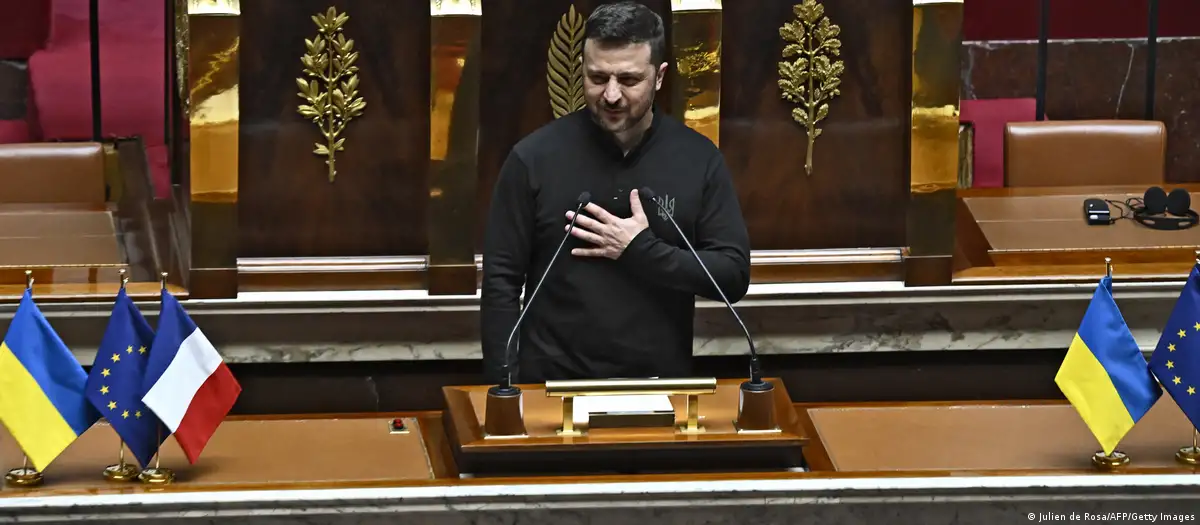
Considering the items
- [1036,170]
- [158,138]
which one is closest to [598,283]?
[1036,170]

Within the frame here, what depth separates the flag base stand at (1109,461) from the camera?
2996 millimetres

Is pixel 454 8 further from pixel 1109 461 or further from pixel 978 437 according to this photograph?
pixel 1109 461

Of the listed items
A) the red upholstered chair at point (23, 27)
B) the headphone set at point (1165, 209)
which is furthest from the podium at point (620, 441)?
the red upholstered chair at point (23, 27)

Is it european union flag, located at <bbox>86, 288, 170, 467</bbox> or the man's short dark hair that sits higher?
the man's short dark hair

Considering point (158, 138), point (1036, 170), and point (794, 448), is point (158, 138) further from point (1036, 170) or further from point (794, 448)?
point (794, 448)

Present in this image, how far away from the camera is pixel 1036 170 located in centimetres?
526

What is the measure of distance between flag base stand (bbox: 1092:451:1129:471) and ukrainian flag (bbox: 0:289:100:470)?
5.53ft

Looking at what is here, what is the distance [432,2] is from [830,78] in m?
0.99

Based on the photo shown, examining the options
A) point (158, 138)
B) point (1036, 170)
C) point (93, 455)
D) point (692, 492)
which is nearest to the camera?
point (692, 492)

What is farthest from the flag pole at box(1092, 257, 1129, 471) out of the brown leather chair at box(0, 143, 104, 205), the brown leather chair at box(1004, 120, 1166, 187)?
the brown leather chair at box(0, 143, 104, 205)

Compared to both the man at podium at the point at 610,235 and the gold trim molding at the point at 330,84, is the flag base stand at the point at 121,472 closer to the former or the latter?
the man at podium at the point at 610,235

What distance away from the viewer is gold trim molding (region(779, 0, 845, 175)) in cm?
437

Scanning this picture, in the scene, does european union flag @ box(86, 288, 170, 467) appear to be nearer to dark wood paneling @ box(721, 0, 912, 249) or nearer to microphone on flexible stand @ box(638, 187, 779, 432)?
microphone on flexible stand @ box(638, 187, 779, 432)

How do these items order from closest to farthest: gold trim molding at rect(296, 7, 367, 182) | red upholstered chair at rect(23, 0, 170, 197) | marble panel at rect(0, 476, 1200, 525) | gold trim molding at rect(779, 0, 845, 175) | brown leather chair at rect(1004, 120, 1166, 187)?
marble panel at rect(0, 476, 1200, 525), gold trim molding at rect(296, 7, 367, 182), gold trim molding at rect(779, 0, 845, 175), brown leather chair at rect(1004, 120, 1166, 187), red upholstered chair at rect(23, 0, 170, 197)
